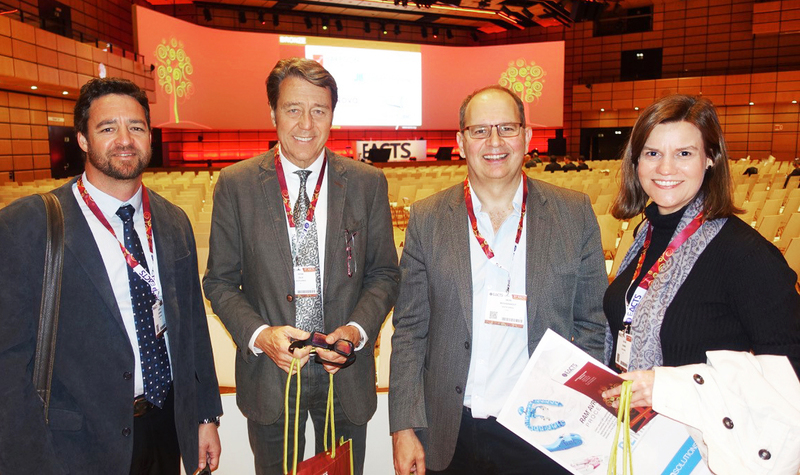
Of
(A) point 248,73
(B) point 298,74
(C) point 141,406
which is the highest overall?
(A) point 248,73

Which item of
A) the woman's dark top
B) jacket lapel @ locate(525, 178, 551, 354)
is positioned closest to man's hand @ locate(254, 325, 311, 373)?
jacket lapel @ locate(525, 178, 551, 354)

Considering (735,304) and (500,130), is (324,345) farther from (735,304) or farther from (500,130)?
(735,304)

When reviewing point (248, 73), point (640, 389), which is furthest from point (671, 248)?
point (248, 73)

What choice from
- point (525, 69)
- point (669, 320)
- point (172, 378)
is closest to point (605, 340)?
point (669, 320)

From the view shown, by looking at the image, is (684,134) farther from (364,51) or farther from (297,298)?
(364,51)

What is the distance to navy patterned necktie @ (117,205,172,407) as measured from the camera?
1914 mm

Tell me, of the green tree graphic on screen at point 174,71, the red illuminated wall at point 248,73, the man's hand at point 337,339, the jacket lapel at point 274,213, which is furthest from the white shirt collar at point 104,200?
the green tree graphic on screen at point 174,71

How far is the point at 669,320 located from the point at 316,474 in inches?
44.6

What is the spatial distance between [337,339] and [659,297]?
1.03 meters

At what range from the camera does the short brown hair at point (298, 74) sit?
2.07m

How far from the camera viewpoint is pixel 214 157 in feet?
81.3

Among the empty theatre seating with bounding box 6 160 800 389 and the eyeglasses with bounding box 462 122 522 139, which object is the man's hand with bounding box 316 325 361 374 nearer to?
the eyeglasses with bounding box 462 122 522 139

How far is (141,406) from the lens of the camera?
1.93 meters

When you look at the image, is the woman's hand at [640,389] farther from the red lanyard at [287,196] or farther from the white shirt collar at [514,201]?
the red lanyard at [287,196]
